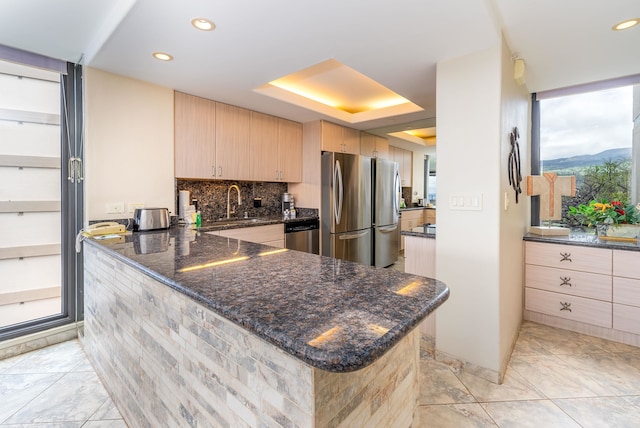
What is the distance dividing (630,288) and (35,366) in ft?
14.4

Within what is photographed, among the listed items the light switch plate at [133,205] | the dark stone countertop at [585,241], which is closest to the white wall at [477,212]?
the dark stone countertop at [585,241]

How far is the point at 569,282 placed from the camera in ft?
8.43

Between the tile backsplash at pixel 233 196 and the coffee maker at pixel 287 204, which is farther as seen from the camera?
the coffee maker at pixel 287 204

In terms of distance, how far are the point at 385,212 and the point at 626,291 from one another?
2.78 metres

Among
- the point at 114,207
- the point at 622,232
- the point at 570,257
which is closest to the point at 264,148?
the point at 114,207

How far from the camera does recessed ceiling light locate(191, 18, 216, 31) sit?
1.71 meters

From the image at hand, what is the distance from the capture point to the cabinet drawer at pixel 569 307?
2.44m

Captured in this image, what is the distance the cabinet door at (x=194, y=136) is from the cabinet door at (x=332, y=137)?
140 cm

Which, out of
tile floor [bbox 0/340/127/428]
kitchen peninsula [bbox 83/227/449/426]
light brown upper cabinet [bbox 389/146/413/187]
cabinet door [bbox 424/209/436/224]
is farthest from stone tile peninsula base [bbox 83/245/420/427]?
cabinet door [bbox 424/209/436/224]

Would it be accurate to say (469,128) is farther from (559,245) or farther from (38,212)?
(38,212)

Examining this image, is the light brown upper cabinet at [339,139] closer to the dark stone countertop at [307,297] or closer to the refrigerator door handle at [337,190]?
the refrigerator door handle at [337,190]

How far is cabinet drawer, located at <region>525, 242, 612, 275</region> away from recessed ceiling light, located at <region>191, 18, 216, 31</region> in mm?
3040

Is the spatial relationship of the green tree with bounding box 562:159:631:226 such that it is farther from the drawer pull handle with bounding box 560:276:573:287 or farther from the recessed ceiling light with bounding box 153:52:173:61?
the recessed ceiling light with bounding box 153:52:173:61

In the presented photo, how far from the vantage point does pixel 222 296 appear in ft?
2.81
